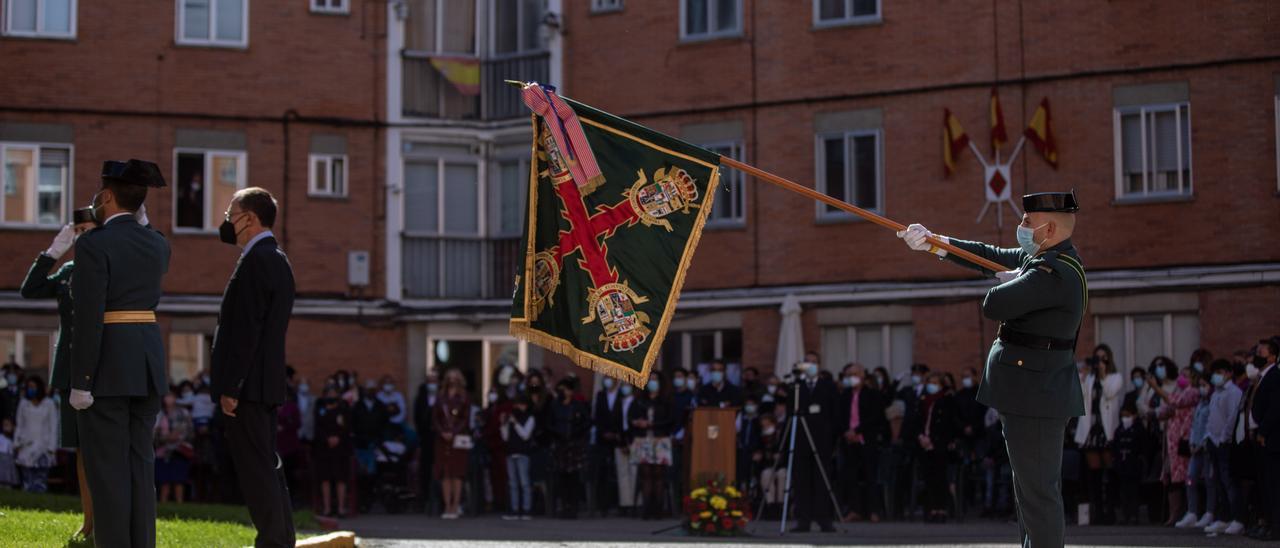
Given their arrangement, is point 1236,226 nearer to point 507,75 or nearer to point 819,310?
point 819,310

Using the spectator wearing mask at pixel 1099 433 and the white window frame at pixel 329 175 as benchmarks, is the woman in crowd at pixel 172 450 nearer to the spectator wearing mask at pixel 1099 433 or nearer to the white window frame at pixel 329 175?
the white window frame at pixel 329 175

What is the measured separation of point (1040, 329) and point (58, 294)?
7.17 m

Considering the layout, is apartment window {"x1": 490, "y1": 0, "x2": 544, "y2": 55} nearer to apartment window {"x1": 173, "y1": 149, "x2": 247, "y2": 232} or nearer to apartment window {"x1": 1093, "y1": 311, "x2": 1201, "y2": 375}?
apartment window {"x1": 173, "y1": 149, "x2": 247, "y2": 232}

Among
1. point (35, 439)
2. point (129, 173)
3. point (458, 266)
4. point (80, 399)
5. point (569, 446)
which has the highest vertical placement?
point (458, 266)

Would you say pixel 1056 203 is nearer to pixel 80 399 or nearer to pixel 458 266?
pixel 80 399

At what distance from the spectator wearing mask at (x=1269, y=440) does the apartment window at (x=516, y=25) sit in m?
17.6

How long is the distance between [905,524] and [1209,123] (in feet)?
26.8

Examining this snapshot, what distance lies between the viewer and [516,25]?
3391 cm

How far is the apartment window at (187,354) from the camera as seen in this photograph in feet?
103

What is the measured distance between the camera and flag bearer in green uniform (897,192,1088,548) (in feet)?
34.6

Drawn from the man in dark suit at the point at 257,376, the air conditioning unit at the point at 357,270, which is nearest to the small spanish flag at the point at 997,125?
the air conditioning unit at the point at 357,270

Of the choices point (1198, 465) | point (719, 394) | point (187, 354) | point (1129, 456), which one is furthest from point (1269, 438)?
point (187, 354)

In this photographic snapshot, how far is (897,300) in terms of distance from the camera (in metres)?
28.9

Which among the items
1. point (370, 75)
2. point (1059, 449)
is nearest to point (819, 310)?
point (370, 75)
